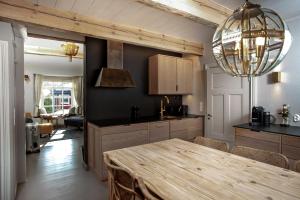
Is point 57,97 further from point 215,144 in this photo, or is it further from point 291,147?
point 291,147

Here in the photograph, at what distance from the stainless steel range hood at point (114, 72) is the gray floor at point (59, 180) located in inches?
62.5

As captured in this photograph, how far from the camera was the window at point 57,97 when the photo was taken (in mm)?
7551

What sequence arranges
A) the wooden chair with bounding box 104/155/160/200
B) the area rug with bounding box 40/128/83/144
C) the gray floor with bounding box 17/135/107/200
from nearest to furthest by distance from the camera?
the wooden chair with bounding box 104/155/160/200 → the gray floor with bounding box 17/135/107/200 → the area rug with bounding box 40/128/83/144

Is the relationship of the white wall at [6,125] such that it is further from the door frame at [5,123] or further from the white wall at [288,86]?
the white wall at [288,86]

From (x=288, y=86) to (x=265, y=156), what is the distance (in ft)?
5.70

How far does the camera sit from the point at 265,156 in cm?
176

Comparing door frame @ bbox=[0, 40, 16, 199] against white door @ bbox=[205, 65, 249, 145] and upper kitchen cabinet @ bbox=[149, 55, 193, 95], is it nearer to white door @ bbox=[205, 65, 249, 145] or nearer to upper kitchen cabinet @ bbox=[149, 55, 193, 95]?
upper kitchen cabinet @ bbox=[149, 55, 193, 95]

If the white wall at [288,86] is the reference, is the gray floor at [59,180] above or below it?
below

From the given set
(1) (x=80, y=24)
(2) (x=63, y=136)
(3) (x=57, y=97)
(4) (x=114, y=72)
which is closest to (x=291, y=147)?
(4) (x=114, y=72)

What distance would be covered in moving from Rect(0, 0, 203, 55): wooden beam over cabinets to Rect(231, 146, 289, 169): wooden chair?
2343mm

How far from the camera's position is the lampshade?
3.83ft

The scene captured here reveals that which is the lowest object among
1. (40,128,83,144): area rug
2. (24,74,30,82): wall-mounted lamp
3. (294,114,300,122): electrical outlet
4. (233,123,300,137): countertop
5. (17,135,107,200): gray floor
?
(17,135,107,200): gray floor

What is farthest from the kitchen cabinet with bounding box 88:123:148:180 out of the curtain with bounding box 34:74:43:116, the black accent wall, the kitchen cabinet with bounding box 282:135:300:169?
the curtain with bounding box 34:74:43:116

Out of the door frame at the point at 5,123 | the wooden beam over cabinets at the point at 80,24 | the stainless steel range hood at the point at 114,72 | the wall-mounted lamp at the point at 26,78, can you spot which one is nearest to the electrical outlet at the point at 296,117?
the wooden beam over cabinets at the point at 80,24
